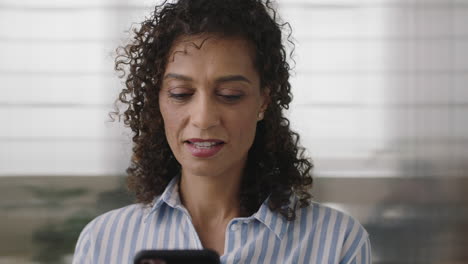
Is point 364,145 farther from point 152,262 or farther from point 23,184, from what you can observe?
point 152,262

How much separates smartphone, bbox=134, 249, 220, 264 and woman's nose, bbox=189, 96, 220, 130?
34cm

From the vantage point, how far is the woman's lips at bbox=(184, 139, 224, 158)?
0.94 m

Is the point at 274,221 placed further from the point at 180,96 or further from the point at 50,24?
the point at 50,24

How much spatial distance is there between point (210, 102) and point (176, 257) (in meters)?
0.37

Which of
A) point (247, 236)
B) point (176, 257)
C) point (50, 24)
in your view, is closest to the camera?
point (176, 257)

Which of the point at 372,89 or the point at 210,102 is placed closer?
the point at 210,102

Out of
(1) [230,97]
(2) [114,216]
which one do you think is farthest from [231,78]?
(2) [114,216]

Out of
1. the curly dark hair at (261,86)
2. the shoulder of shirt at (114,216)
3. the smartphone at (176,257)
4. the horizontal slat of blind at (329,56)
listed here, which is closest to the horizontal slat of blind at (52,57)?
the horizontal slat of blind at (329,56)

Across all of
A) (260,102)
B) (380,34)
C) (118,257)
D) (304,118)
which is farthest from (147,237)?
(380,34)

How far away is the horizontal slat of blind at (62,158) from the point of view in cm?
281

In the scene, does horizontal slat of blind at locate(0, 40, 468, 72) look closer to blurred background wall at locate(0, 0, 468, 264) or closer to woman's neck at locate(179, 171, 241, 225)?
blurred background wall at locate(0, 0, 468, 264)

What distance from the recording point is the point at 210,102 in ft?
3.08

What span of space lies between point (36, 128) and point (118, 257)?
192 centimetres

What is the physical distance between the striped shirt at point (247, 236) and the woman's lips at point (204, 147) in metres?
0.13
